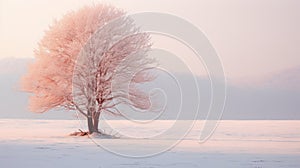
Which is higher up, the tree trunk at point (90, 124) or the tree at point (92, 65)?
the tree at point (92, 65)

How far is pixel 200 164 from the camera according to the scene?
58.1 ft

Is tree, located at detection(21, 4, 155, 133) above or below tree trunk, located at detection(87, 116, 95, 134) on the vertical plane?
above

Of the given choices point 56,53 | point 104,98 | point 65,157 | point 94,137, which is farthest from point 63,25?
point 65,157

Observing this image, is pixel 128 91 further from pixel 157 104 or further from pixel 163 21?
pixel 163 21

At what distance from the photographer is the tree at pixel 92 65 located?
33156 mm

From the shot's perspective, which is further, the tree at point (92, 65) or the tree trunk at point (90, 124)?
the tree trunk at point (90, 124)

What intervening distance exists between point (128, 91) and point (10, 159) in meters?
16.0

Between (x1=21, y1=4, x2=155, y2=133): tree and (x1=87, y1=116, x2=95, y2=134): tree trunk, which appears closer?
(x1=21, y1=4, x2=155, y2=133): tree

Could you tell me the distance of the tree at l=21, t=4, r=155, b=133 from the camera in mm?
33156

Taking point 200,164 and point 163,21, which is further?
point 163,21

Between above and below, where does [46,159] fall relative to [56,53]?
below

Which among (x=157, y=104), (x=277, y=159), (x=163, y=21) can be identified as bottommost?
(x=277, y=159)

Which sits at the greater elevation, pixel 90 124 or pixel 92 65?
pixel 92 65

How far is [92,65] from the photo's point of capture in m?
33.1
